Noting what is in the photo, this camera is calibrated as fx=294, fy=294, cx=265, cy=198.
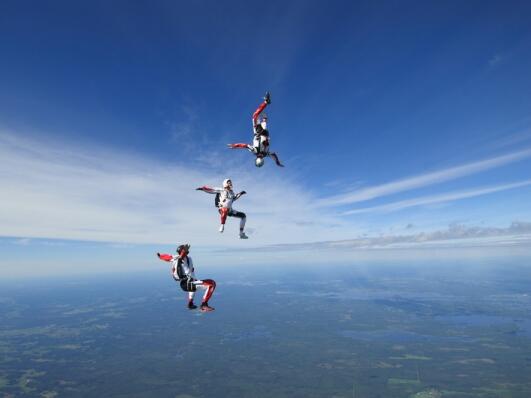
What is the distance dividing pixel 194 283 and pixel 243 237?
2547 mm

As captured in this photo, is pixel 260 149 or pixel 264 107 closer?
pixel 264 107

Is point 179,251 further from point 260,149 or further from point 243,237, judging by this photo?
point 260,149

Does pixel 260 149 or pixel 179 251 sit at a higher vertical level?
pixel 260 149

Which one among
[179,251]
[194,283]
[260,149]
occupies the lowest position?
[194,283]

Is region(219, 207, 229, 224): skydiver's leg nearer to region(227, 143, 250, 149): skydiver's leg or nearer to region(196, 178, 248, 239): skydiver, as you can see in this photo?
region(196, 178, 248, 239): skydiver

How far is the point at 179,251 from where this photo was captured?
34.8 ft

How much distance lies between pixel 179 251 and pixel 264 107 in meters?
6.00

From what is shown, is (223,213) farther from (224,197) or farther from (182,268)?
(182,268)

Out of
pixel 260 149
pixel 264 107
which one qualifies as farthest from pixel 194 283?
pixel 264 107

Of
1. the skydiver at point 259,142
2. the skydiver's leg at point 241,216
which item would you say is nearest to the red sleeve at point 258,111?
the skydiver at point 259,142

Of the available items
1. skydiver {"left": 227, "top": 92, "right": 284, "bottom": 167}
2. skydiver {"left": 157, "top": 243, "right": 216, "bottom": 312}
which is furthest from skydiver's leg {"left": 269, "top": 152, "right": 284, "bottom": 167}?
skydiver {"left": 157, "top": 243, "right": 216, "bottom": 312}

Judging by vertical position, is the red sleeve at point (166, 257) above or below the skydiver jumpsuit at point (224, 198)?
below

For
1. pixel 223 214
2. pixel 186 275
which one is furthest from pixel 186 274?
pixel 223 214

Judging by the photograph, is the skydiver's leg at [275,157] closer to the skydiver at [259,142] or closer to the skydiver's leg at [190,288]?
the skydiver at [259,142]
